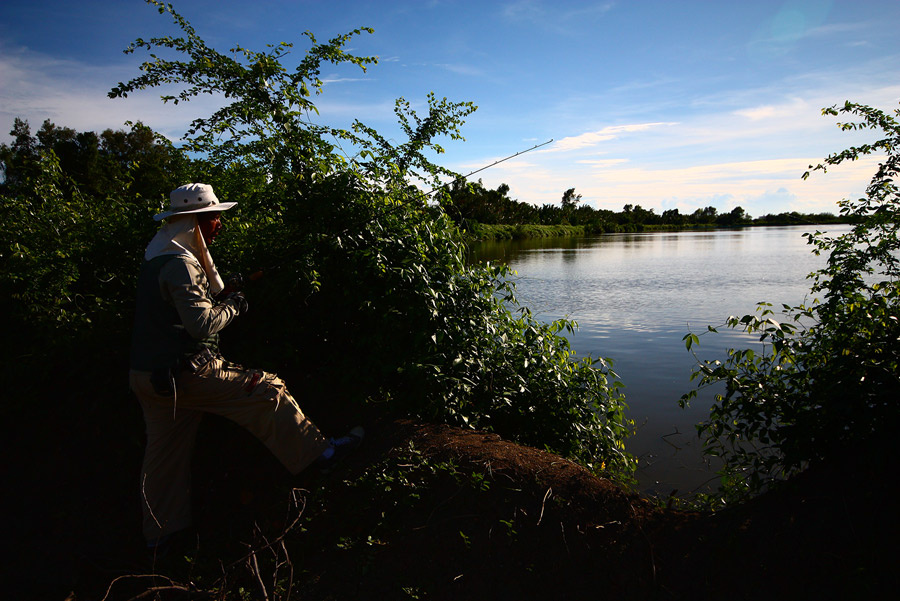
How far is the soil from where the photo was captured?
2.79 m

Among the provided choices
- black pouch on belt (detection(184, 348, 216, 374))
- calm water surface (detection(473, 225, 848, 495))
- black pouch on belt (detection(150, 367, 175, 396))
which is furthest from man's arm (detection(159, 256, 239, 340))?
calm water surface (detection(473, 225, 848, 495))

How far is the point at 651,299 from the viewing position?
16.1 metres

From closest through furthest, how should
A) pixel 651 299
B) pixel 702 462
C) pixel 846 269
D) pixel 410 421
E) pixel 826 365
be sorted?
1. pixel 826 365
2. pixel 410 421
3. pixel 846 269
4. pixel 702 462
5. pixel 651 299

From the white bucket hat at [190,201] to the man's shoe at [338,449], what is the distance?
1.85m

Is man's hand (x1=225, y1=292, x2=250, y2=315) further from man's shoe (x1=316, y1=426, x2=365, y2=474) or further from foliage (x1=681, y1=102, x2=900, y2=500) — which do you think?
foliage (x1=681, y1=102, x2=900, y2=500)

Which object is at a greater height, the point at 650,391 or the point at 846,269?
the point at 846,269

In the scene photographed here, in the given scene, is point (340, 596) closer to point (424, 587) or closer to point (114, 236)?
point (424, 587)

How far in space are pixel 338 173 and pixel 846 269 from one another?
14.3ft

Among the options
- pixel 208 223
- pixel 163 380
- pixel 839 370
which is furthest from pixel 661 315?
pixel 163 380

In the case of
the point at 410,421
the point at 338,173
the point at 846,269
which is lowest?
the point at 410,421

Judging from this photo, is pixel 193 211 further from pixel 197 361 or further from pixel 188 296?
pixel 197 361

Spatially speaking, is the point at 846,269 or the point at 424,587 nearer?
the point at 424,587

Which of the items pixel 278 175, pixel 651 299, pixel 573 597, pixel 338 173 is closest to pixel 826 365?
pixel 573 597

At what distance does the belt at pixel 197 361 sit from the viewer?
3.30 metres
